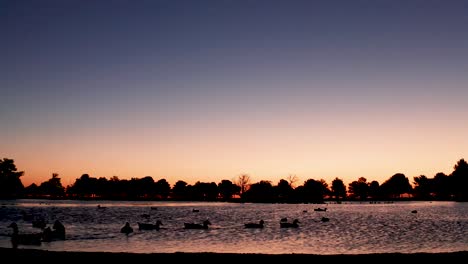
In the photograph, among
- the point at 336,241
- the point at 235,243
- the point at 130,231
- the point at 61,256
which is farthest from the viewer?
the point at 130,231

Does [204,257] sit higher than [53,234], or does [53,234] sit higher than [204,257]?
[53,234]

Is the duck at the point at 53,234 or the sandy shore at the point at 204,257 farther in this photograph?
the duck at the point at 53,234

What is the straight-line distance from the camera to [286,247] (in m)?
49.5

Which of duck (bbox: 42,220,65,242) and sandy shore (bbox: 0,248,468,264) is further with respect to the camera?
duck (bbox: 42,220,65,242)

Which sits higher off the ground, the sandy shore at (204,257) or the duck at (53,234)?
the duck at (53,234)

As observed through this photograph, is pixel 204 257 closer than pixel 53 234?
Yes

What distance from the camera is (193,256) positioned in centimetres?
2745

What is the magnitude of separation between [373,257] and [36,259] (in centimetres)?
1920

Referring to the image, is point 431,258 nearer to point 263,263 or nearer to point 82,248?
point 263,263

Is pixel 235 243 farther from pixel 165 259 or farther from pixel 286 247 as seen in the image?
pixel 165 259

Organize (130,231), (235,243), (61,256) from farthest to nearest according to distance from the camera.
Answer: (130,231), (235,243), (61,256)

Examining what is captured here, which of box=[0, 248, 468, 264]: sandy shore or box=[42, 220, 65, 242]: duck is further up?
box=[42, 220, 65, 242]: duck

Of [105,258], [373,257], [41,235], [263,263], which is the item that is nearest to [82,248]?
[41,235]

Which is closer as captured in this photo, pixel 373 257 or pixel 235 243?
pixel 373 257
